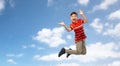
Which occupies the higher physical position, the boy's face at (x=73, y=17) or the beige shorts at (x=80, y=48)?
the boy's face at (x=73, y=17)

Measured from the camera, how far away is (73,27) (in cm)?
2000

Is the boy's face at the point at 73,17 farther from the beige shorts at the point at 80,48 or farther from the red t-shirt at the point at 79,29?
the beige shorts at the point at 80,48

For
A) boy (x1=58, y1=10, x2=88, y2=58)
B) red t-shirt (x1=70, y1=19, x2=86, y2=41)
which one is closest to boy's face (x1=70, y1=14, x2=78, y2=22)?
boy (x1=58, y1=10, x2=88, y2=58)

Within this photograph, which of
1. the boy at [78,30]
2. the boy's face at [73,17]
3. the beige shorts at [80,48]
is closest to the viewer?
the boy at [78,30]

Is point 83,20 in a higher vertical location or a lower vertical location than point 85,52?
higher

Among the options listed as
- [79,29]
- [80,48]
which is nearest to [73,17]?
[79,29]

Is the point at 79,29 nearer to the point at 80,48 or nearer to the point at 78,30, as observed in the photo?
the point at 78,30

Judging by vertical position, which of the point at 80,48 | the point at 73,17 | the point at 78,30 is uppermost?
the point at 73,17

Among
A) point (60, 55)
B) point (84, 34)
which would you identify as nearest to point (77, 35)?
point (84, 34)

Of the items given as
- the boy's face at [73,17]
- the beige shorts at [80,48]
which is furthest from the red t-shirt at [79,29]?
the beige shorts at [80,48]

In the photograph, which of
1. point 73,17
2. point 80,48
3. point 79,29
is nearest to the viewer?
point 79,29

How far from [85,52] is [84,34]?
50.1 inches

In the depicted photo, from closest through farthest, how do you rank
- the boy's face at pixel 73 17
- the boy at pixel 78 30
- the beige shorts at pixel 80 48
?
the boy at pixel 78 30 < the boy's face at pixel 73 17 < the beige shorts at pixel 80 48

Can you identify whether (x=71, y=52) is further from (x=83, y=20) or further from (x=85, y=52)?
(x=83, y=20)
